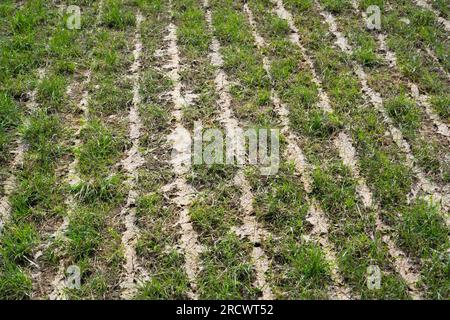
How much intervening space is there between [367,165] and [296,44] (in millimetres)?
1758

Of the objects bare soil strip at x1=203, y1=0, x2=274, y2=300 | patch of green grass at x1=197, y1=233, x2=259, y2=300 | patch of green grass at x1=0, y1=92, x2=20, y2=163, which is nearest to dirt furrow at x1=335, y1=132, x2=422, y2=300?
bare soil strip at x1=203, y1=0, x2=274, y2=300

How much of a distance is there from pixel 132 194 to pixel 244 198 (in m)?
0.81

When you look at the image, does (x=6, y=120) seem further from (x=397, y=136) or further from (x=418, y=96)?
(x=418, y=96)

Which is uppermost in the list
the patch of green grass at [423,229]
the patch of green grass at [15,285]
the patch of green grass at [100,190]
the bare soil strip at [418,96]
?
the bare soil strip at [418,96]

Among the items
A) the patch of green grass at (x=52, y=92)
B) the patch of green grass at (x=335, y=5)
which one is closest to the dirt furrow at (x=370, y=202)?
the patch of green grass at (x=335, y=5)

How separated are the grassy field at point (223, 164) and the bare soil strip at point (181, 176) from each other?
1 centimetres

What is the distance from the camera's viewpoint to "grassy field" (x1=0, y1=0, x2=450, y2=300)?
304 centimetres

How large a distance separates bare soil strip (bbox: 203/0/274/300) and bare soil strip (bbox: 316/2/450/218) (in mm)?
1151

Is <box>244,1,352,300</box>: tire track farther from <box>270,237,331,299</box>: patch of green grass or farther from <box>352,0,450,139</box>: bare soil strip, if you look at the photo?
<box>352,0,450,139</box>: bare soil strip

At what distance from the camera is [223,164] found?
12.1ft

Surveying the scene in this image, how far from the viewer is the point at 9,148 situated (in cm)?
386

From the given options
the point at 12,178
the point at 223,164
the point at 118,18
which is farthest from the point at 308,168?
the point at 118,18

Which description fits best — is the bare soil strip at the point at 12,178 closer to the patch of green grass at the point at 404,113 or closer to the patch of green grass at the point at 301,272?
the patch of green grass at the point at 301,272

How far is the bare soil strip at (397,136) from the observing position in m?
3.45
